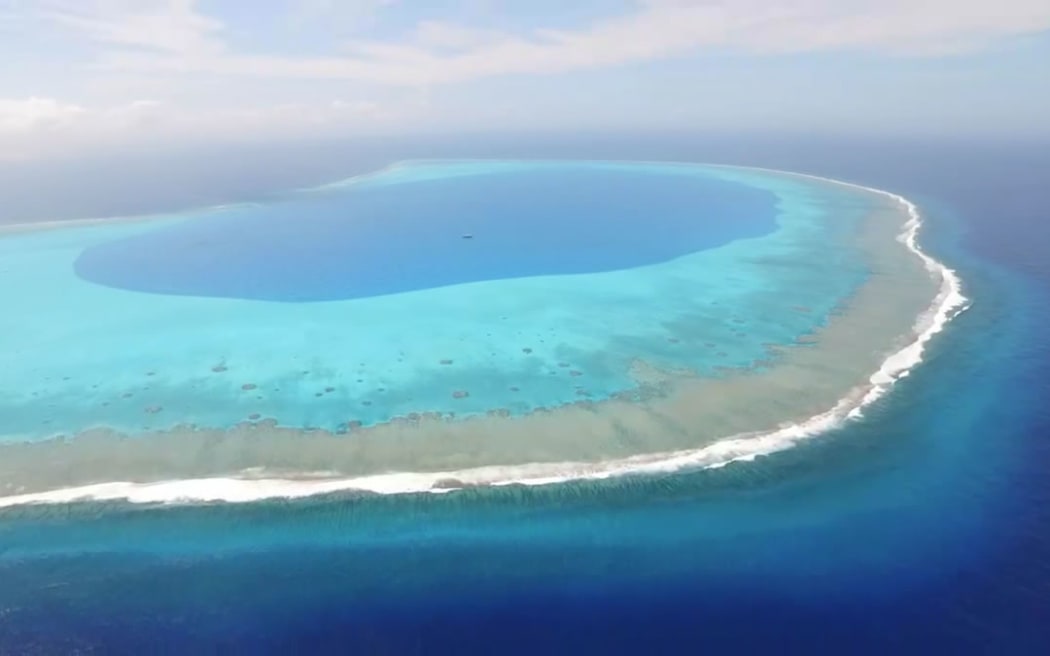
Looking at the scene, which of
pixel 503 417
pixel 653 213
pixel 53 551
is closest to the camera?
pixel 53 551

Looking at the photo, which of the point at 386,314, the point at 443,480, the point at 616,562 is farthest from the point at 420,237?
the point at 616,562

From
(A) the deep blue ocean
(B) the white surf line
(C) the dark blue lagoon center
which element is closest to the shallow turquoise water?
(C) the dark blue lagoon center

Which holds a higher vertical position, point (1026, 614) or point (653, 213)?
point (653, 213)

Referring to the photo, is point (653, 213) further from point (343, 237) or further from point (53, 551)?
point (53, 551)

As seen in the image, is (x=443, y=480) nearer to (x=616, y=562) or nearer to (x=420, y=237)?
(x=616, y=562)

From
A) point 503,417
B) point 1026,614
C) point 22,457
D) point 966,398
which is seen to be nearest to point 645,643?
point 1026,614

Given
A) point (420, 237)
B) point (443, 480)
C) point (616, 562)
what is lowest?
point (616, 562)
